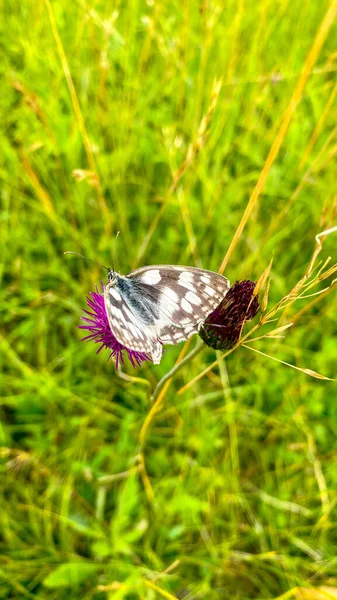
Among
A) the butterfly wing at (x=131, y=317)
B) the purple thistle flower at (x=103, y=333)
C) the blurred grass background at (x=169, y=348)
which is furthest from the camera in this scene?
the blurred grass background at (x=169, y=348)

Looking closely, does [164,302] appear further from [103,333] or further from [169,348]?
[169,348]

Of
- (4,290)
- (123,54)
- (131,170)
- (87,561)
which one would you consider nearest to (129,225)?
(131,170)

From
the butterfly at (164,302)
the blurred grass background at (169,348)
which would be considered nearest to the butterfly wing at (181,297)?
the butterfly at (164,302)

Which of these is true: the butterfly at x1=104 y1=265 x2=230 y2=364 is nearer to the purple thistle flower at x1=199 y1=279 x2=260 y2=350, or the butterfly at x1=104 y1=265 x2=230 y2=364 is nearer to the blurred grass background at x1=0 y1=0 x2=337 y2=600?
the purple thistle flower at x1=199 y1=279 x2=260 y2=350

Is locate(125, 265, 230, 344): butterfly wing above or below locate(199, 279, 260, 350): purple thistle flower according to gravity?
above

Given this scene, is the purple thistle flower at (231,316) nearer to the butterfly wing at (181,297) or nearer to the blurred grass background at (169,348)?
the butterfly wing at (181,297)

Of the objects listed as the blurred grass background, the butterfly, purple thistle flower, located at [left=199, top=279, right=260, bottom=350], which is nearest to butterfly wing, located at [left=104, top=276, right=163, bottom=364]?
the butterfly

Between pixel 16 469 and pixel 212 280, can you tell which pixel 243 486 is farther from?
pixel 212 280
